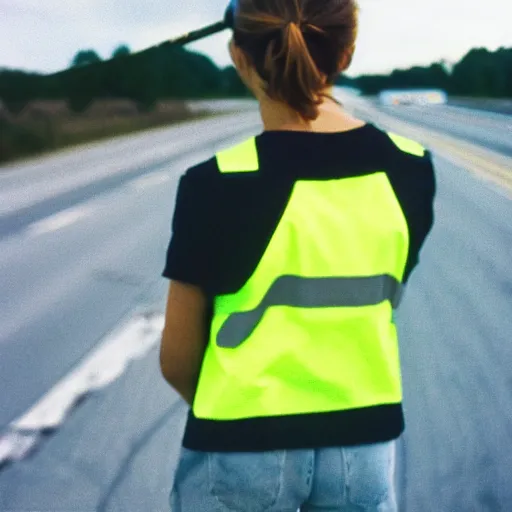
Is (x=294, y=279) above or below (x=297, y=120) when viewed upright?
below

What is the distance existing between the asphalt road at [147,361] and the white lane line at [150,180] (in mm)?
3188

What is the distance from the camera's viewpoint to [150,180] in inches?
627

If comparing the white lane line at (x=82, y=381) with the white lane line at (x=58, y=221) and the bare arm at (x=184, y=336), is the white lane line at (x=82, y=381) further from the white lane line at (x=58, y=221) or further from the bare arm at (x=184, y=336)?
the white lane line at (x=58, y=221)

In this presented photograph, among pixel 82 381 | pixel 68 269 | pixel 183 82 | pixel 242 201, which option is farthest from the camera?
pixel 183 82

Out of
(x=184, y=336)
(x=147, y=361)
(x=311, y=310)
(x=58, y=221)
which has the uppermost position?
(x=311, y=310)

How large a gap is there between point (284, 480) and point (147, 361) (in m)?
3.59

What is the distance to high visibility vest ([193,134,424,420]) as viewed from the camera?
1.37 metres

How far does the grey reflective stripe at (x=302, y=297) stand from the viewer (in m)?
1.38

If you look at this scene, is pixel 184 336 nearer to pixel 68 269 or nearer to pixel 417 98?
pixel 68 269

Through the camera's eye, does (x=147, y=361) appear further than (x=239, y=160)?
Yes

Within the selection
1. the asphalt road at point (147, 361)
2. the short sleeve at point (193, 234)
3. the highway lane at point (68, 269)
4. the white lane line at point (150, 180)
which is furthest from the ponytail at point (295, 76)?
the white lane line at point (150, 180)

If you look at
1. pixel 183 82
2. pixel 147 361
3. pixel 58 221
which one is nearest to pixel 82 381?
pixel 147 361

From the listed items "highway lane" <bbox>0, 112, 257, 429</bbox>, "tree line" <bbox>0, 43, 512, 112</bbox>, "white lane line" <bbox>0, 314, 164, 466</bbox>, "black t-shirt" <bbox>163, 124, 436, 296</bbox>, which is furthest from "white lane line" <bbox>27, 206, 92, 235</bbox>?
"black t-shirt" <bbox>163, 124, 436, 296</bbox>

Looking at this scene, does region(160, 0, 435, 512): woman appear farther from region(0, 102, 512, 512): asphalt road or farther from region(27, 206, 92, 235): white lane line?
region(27, 206, 92, 235): white lane line
